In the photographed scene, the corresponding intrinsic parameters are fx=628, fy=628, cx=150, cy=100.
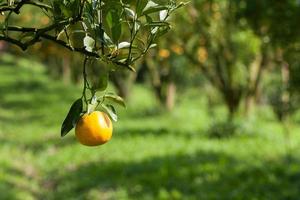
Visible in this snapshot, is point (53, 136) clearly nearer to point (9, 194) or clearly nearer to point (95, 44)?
point (9, 194)

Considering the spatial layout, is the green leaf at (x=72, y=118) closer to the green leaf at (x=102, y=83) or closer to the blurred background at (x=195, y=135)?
the green leaf at (x=102, y=83)

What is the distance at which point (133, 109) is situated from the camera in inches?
810

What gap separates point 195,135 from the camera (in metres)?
13.9

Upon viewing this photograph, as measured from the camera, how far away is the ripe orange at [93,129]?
186 cm

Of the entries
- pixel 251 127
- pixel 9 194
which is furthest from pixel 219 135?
pixel 9 194

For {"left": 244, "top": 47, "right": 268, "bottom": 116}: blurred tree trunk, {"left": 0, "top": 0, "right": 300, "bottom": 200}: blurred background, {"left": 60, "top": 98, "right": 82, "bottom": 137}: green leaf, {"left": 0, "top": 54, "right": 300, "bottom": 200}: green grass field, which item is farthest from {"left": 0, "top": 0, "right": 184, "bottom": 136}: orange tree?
{"left": 244, "top": 47, "right": 268, "bottom": 116}: blurred tree trunk

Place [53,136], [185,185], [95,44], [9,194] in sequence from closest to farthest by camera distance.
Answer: [95,44], [9,194], [185,185], [53,136]

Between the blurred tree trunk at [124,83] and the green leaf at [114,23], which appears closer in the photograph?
the green leaf at [114,23]

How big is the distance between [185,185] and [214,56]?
6026 millimetres

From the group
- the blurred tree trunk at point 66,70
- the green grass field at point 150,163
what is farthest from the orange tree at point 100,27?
the blurred tree trunk at point 66,70

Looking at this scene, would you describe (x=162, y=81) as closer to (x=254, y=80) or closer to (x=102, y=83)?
(x=254, y=80)

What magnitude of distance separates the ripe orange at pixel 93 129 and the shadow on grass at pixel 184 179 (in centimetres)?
600

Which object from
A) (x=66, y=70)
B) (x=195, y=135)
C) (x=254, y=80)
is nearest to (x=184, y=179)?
(x=195, y=135)

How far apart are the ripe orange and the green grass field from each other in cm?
613
